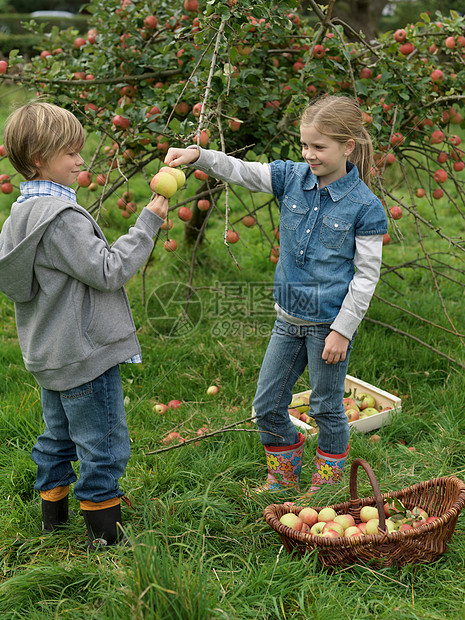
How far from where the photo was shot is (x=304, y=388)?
313 cm

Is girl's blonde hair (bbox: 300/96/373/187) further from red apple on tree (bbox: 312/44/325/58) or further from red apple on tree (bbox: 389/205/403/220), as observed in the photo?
red apple on tree (bbox: 312/44/325/58)

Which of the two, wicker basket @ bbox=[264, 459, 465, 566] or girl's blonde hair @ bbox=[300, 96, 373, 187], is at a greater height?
girl's blonde hair @ bbox=[300, 96, 373, 187]

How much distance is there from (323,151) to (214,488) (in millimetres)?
1213

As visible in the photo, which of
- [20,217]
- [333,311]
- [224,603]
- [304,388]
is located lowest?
[304,388]

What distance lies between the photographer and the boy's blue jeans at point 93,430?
1.78 m

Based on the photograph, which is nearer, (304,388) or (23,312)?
(23,312)

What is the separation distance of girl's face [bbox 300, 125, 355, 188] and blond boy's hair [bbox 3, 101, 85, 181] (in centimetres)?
73

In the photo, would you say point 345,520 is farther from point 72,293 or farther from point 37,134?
point 37,134

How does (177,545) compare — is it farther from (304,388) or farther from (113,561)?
(304,388)

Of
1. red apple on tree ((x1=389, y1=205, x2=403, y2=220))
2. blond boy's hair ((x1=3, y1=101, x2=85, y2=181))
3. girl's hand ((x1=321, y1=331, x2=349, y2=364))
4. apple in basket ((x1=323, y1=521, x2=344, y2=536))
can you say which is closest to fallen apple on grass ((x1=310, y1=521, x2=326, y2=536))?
apple in basket ((x1=323, y1=521, x2=344, y2=536))

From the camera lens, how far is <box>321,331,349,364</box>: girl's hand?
199 centimetres

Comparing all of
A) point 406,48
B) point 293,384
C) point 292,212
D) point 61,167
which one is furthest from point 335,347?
point 406,48

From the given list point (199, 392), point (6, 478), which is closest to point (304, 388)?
point (199, 392)

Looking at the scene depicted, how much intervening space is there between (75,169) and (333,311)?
924 millimetres
